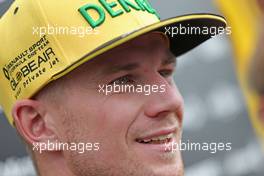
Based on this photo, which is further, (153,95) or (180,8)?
(180,8)

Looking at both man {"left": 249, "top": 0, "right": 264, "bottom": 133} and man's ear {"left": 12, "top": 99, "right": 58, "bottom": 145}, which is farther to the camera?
man's ear {"left": 12, "top": 99, "right": 58, "bottom": 145}

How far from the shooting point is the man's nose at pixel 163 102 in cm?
104

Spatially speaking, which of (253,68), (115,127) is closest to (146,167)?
(115,127)

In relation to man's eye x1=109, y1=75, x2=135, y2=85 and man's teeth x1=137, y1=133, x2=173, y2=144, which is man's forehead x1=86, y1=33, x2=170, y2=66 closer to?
man's eye x1=109, y1=75, x2=135, y2=85

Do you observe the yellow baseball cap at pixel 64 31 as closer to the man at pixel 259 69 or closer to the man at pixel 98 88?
the man at pixel 98 88

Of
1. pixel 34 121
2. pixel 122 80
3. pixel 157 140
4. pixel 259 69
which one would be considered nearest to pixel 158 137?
pixel 157 140

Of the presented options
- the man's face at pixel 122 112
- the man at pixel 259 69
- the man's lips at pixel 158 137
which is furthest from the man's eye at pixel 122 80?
the man at pixel 259 69

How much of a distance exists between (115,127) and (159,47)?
216mm

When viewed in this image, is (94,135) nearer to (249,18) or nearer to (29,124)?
(29,124)

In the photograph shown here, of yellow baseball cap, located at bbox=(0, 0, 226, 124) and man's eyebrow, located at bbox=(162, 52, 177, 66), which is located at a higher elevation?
yellow baseball cap, located at bbox=(0, 0, 226, 124)

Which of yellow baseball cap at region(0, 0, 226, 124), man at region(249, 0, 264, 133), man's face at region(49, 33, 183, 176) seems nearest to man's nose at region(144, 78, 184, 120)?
man's face at region(49, 33, 183, 176)

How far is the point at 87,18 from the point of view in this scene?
1038 millimetres

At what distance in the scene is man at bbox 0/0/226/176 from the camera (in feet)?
3.39

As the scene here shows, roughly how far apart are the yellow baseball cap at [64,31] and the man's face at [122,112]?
0.16 ft
